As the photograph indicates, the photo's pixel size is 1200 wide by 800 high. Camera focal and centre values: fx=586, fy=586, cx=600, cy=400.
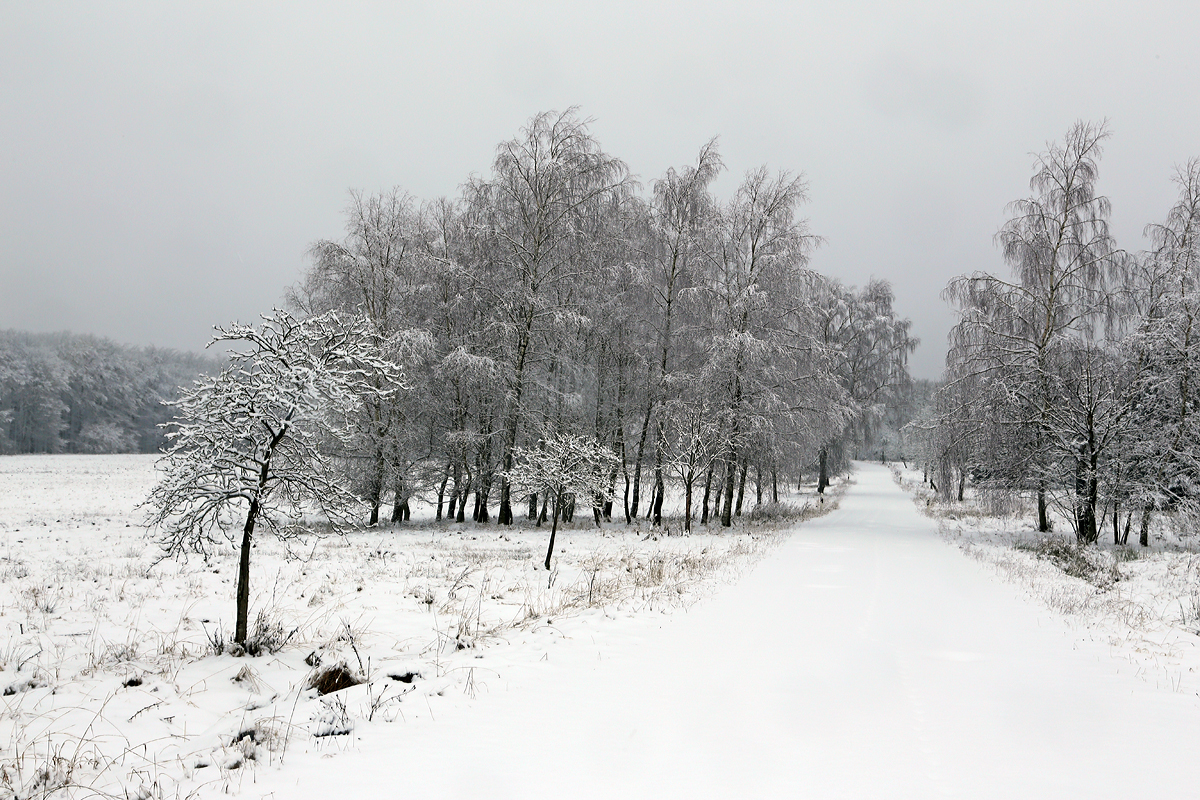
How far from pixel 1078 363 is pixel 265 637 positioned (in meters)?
19.8

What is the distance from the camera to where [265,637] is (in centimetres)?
588

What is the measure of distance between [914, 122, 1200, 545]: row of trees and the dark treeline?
4.26 meters

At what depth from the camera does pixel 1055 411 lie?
52.1ft

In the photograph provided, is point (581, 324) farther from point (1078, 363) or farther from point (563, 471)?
point (1078, 363)

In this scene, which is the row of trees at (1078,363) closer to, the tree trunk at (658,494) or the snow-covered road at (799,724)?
the tree trunk at (658,494)

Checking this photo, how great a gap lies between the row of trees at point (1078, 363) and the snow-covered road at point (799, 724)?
10425mm

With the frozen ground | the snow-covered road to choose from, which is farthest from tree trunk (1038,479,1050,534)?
the snow-covered road

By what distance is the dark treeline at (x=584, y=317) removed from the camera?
1834 cm

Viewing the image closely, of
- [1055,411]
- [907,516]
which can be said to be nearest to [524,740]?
[1055,411]

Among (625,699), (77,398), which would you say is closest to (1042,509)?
(625,699)

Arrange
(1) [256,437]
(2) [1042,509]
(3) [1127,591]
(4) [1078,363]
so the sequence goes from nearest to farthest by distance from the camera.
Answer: (1) [256,437]
(3) [1127,591]
(4) [1078,363]
(2) [1042,509]

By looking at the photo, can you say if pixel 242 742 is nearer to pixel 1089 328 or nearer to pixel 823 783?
pixel 823 783

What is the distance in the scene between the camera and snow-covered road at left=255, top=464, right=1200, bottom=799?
334 cm

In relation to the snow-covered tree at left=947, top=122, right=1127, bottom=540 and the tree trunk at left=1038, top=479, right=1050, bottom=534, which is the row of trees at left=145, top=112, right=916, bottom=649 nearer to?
the snow-covered tree at left=947, top=122, right=1127, bottom=540
